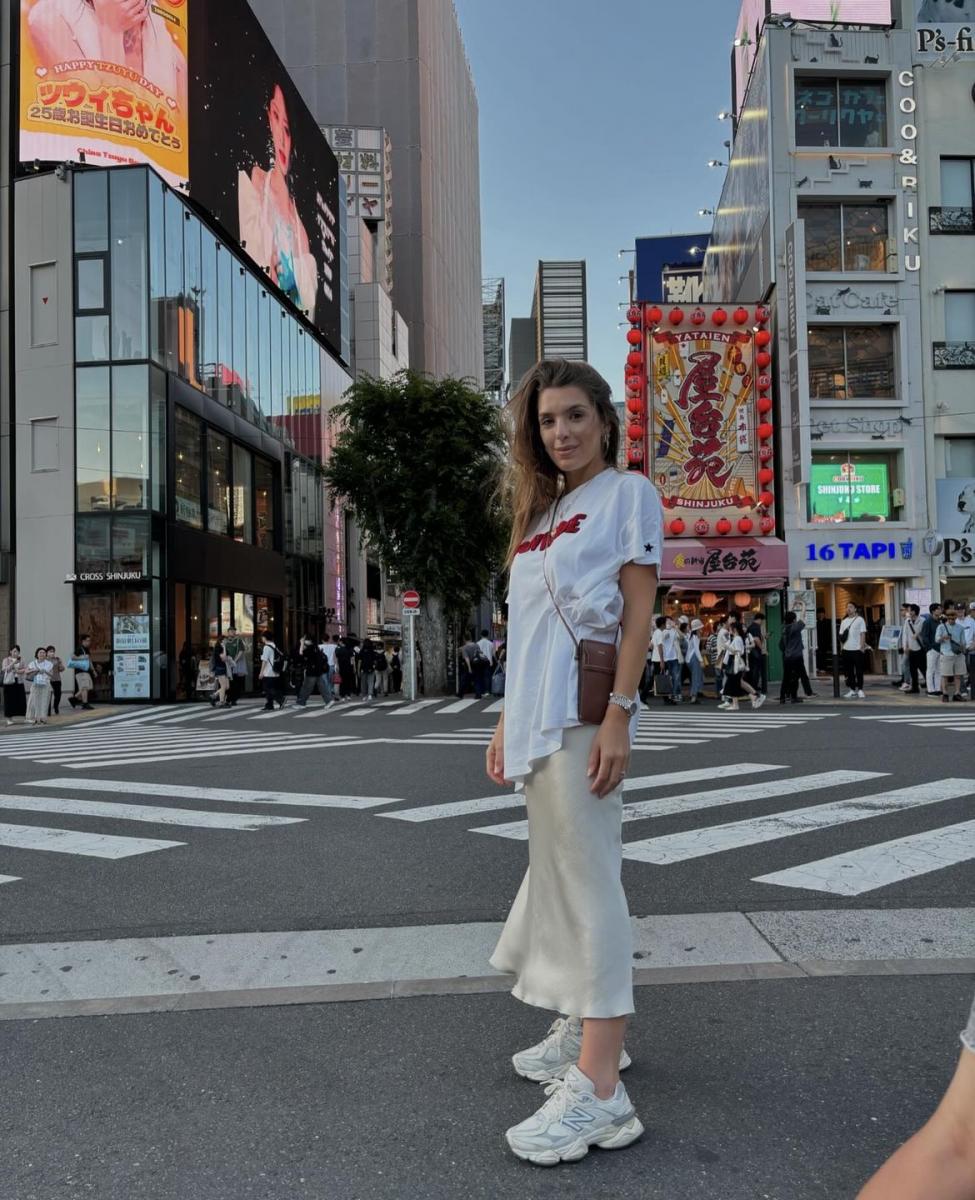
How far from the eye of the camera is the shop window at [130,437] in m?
27.1

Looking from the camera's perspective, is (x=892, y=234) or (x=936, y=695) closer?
(x=936, y=695)

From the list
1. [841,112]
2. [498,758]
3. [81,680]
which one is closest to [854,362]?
[841,112]

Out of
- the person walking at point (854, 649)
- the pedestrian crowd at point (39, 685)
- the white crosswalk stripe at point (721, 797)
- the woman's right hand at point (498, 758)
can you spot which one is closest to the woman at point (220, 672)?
the pedestrian crowd at point (39, 685)

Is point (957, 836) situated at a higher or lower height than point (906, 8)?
lower

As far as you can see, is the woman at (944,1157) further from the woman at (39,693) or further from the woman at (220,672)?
the woman at (220,672)

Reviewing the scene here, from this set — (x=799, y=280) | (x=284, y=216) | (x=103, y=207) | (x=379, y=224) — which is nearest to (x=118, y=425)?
(x=103, y=207)

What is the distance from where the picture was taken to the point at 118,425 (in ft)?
89.3

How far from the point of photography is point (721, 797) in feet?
24.9

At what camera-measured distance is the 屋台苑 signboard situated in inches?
1129

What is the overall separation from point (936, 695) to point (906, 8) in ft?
71.0

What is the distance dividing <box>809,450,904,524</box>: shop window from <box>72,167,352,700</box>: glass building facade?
14.5m

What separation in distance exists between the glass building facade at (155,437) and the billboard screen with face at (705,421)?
34.0 feet

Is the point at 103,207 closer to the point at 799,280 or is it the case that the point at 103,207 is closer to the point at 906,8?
the point at 799,280

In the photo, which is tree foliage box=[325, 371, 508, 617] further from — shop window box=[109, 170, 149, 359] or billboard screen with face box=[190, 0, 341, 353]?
billboard screen with face box=[190, 0, 341, 353]
